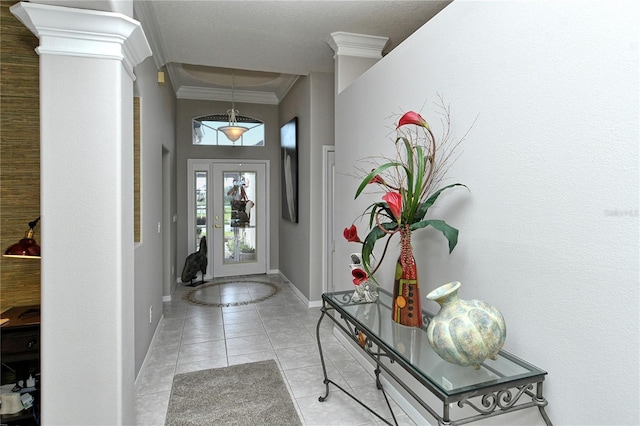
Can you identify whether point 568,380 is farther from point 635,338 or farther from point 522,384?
point 635,338

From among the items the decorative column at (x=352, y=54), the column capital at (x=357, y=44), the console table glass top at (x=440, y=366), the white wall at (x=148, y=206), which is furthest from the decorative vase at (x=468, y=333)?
the column capital at (x=357, y=44)

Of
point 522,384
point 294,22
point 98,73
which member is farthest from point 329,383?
point 294,22

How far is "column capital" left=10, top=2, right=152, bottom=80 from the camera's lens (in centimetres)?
146

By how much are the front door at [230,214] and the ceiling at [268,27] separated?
2.29 meters

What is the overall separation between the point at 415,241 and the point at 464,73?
94 centimetres

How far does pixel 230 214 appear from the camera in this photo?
608 centimetres

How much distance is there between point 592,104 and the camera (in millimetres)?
1118

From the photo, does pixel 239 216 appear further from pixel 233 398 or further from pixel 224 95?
pixel 233 398

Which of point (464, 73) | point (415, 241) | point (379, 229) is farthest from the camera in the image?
point (415, 241)

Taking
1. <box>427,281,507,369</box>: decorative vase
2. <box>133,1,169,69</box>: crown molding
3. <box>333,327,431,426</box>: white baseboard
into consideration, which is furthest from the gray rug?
<box>133,1,169,69</box>: crown molding

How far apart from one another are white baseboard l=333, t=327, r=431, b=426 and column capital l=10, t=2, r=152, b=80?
2.50m

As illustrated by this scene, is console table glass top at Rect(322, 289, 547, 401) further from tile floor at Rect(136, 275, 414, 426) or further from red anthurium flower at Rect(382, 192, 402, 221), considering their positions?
tile floor at Rect(136, 275, 414, 426)

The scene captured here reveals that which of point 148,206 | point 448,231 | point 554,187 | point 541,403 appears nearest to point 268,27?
point 148,206

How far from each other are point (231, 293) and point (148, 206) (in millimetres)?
2388
